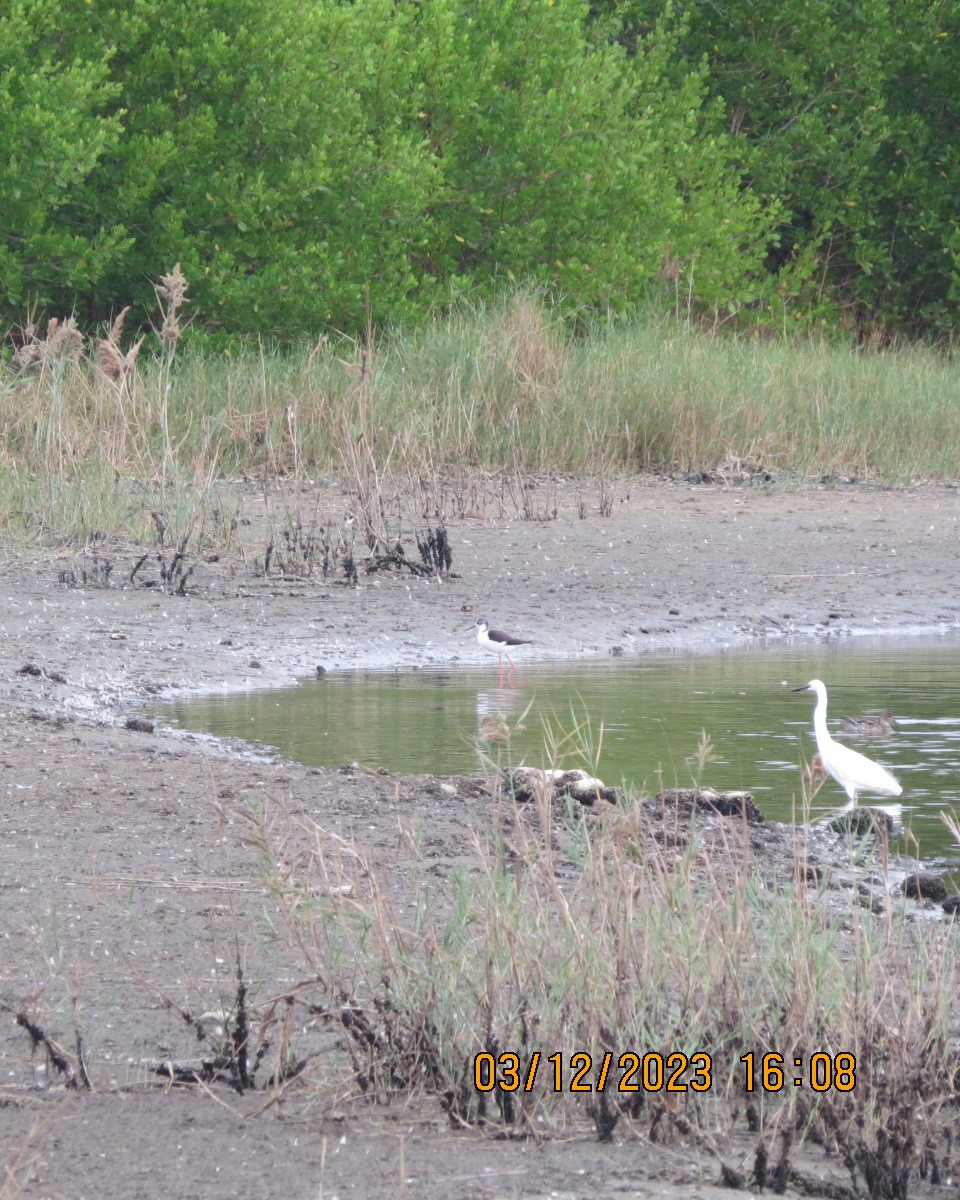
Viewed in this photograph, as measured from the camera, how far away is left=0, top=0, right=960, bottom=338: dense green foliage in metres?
17.8

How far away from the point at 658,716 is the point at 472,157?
14722 millimetres

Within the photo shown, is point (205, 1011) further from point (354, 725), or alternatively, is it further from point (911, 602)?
point (911, 602)

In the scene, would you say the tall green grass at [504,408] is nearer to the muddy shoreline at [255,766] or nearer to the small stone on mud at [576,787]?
the muddy shoreline at [255,766]

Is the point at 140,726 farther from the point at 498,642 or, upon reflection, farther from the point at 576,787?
the point at 498,642

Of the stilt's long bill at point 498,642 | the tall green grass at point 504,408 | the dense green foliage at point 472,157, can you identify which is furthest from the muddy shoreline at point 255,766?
the dense green foliage at point 472,157

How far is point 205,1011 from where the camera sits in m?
3.86

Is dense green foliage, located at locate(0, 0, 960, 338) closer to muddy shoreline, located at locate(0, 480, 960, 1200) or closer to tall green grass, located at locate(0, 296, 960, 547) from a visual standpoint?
tall green grass, located at locate(0, 296, 960, 547)

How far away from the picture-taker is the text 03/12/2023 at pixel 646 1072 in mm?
3285

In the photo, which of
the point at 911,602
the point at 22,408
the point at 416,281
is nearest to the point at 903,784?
the point at 911,602

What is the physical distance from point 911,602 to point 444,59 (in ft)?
36.9

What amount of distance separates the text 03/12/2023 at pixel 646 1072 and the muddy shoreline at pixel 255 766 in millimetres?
108

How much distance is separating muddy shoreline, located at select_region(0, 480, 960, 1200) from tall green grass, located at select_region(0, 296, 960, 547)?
2.29 feet

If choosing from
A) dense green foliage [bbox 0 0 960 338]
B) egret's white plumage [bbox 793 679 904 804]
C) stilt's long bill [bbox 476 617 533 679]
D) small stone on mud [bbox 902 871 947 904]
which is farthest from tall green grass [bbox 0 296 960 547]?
small stone on mud [bbox 902 871 947 904]

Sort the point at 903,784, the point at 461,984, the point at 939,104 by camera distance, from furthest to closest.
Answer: the point at 939,104 < the point at 903,784 < the point at 461,984
